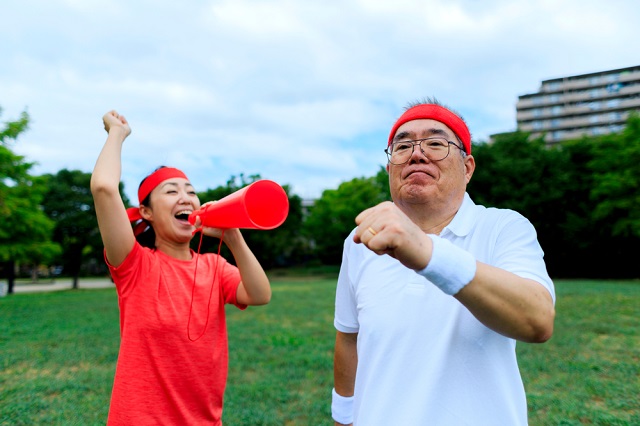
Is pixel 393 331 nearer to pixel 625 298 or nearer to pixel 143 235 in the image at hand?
pixel 143 235

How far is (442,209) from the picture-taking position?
191cm

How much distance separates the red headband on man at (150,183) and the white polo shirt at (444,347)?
1.51 metres

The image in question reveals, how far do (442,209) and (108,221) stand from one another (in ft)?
5.07

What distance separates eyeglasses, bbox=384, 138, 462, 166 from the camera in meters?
1.92

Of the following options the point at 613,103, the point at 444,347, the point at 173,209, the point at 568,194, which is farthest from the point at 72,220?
the point at 613,103

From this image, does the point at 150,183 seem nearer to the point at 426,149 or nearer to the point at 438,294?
the point at 426,149

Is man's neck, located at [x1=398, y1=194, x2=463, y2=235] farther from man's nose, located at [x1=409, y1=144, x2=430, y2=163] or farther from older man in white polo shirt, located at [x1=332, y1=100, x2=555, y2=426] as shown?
man's nose, located at [x1=409, y1=144, x2=430, y2=163]

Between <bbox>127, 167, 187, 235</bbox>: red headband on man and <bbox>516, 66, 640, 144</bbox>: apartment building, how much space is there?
9050 cm

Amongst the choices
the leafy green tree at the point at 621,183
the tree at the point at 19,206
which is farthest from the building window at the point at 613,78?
the tree at the point at 19,206

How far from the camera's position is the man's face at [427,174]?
1.86 m

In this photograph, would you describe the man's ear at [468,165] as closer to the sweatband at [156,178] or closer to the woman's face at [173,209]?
the woman's face at [173,209]

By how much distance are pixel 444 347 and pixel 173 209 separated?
1.76 metres

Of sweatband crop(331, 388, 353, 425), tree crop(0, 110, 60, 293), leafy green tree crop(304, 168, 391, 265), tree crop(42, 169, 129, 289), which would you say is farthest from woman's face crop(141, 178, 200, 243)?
leafy green tree crop(304, 168, 391, 265)

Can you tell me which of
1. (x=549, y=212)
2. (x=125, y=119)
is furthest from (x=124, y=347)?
(x=549, y=212)
